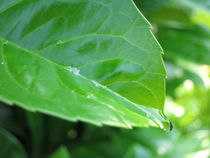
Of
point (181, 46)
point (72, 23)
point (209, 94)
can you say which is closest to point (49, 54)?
Result: point (72, 23)

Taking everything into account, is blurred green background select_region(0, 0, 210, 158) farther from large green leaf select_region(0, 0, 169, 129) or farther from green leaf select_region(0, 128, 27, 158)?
large green leaf select_region(0, 0, 169, 129)

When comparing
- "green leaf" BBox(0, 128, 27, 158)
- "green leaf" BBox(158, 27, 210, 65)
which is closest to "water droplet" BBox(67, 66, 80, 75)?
"green leaf" BBox(0, 128, 27, 158)

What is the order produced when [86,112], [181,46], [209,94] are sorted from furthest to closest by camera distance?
[209,94] < [181,46] < [86,112]

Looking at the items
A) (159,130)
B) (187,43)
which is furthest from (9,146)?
(187,43)

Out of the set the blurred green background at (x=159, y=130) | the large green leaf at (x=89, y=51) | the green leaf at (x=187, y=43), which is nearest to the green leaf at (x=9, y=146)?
the blurred green background at (x=159, y=130)

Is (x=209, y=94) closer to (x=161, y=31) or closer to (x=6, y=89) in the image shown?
(x=161, y=31)

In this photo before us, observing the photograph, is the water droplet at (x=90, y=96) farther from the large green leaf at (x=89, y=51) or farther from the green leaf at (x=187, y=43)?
the green leaf at (x=187, y=43)

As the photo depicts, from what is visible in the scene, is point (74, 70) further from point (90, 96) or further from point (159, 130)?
point (159, 130)
